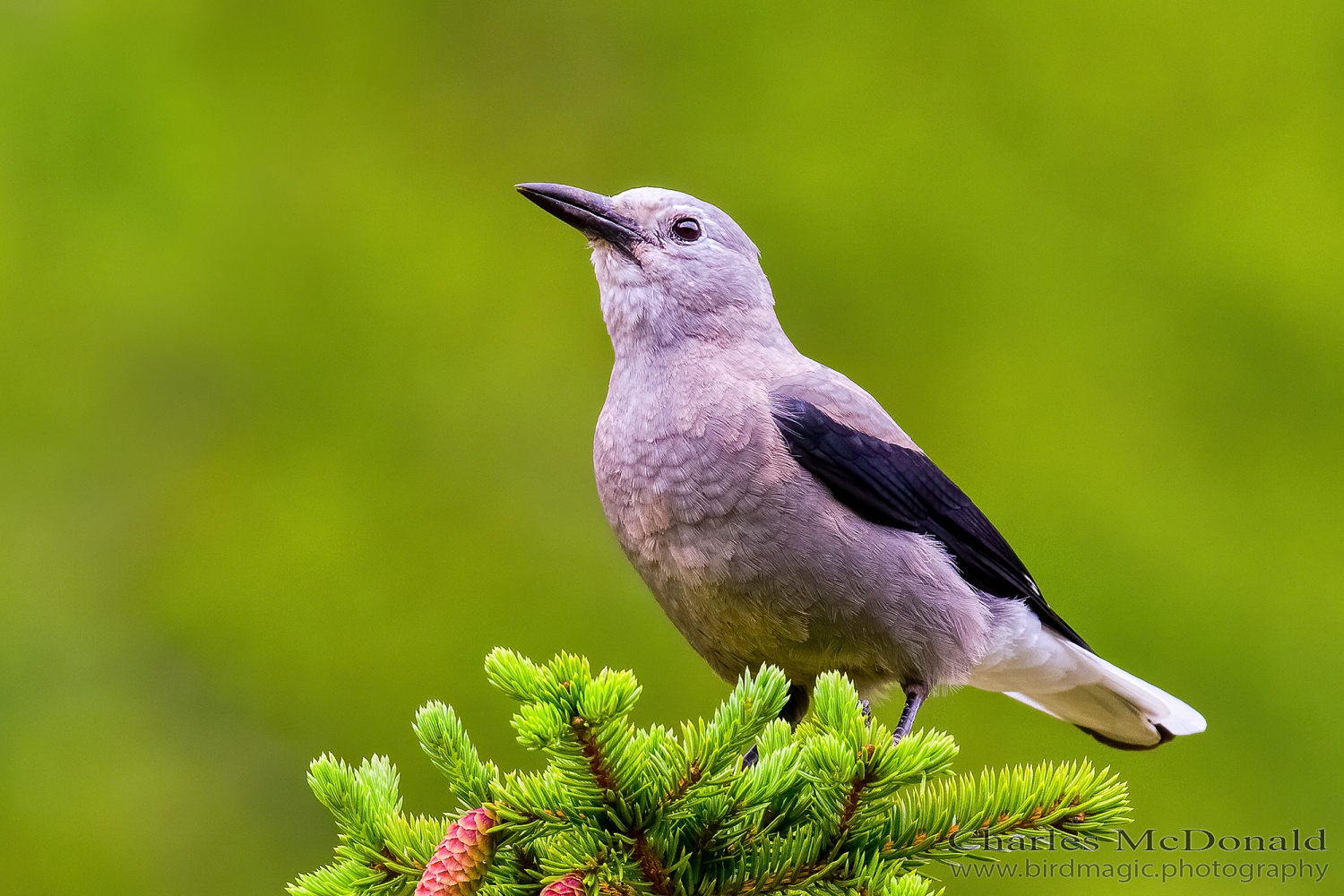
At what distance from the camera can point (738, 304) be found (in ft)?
10.7

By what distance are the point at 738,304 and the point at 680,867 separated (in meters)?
1.63

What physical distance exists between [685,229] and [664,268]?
6.1 inches

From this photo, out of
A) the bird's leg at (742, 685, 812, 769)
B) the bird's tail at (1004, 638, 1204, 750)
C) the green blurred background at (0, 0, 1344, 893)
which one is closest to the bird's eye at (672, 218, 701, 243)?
the bird's leg at (742, 685, 812, 769)

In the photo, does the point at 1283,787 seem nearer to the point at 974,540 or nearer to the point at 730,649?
the point at 974,540

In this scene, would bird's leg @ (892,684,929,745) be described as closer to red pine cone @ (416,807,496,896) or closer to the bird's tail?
the bird's tail

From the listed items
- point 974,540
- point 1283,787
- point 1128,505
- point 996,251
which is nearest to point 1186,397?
point 1128,505

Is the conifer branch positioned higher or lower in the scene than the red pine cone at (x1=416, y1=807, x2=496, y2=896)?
higher

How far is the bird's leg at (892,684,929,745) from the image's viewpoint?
2.80m

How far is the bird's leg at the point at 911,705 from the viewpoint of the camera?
2.80 meters

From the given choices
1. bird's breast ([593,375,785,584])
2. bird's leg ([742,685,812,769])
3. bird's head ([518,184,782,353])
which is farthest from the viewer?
bird's head ([518,184,782,353])

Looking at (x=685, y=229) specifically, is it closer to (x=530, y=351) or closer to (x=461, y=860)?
(x=461, y=860)

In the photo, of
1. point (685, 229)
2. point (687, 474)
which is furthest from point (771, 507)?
point (685, 229)

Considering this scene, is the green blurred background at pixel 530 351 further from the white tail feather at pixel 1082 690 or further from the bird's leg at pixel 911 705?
the bird's leg at pixel 911 705

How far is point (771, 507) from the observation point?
268 centimetres
